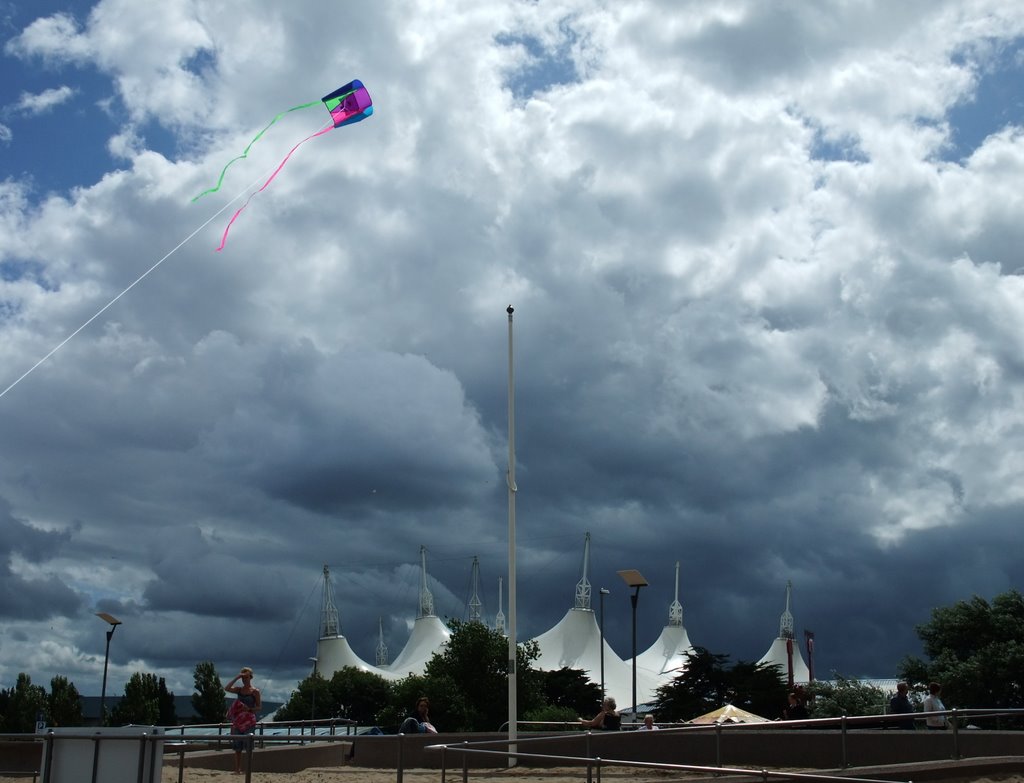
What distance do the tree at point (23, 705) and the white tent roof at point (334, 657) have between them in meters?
35.3

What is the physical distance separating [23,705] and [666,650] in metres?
62.0

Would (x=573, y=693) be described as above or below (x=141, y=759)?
above

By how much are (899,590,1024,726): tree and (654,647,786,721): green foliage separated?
19.4m

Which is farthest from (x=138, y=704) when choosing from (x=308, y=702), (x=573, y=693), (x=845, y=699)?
(x=845, y=699)

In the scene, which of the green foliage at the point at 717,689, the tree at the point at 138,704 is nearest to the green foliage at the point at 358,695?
the tree at the point at 138,704

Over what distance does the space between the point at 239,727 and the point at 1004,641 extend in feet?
99.2

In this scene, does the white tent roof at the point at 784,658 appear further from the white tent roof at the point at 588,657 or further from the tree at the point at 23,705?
the tree at the point at 23,705

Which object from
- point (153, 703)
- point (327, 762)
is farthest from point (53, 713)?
point (327, 762)

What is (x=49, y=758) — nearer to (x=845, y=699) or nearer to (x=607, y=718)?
(x=607, y=718)

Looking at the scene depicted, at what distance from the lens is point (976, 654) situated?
40250 millimetres

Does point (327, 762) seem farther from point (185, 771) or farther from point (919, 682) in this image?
point (919, 682)

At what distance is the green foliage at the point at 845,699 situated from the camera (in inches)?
2074

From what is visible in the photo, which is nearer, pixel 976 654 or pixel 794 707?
pixel 794 707

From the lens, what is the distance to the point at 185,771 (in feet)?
54.0
